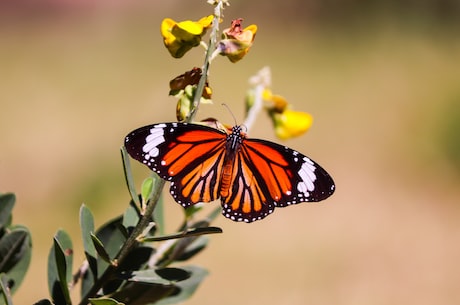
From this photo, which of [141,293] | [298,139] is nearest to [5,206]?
[141,293]

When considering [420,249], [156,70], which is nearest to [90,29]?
[156,70]

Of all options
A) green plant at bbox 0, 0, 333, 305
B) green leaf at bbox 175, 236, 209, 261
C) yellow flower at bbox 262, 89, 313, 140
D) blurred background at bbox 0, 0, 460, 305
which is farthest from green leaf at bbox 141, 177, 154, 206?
blurred background at bbox 0, 0, 460, 305

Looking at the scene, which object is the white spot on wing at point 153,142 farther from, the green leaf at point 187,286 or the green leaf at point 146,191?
the green leaf at point 187,286

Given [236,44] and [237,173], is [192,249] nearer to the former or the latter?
[237,173]

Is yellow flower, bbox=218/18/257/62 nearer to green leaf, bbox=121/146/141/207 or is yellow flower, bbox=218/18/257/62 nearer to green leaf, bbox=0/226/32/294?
green leaf, bbox=121/146/141/207

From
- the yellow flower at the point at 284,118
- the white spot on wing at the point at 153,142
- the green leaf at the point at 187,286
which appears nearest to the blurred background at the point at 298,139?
the yellow flower at the point at 284,118

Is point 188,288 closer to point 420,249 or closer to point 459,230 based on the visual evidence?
point 420,249

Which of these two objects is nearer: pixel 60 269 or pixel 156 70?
pixel 60 269

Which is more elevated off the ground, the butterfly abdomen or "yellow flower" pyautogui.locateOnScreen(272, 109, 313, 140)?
"yellow flower" pyautogui.locateOnScreen(272, 109, 313, 140)
